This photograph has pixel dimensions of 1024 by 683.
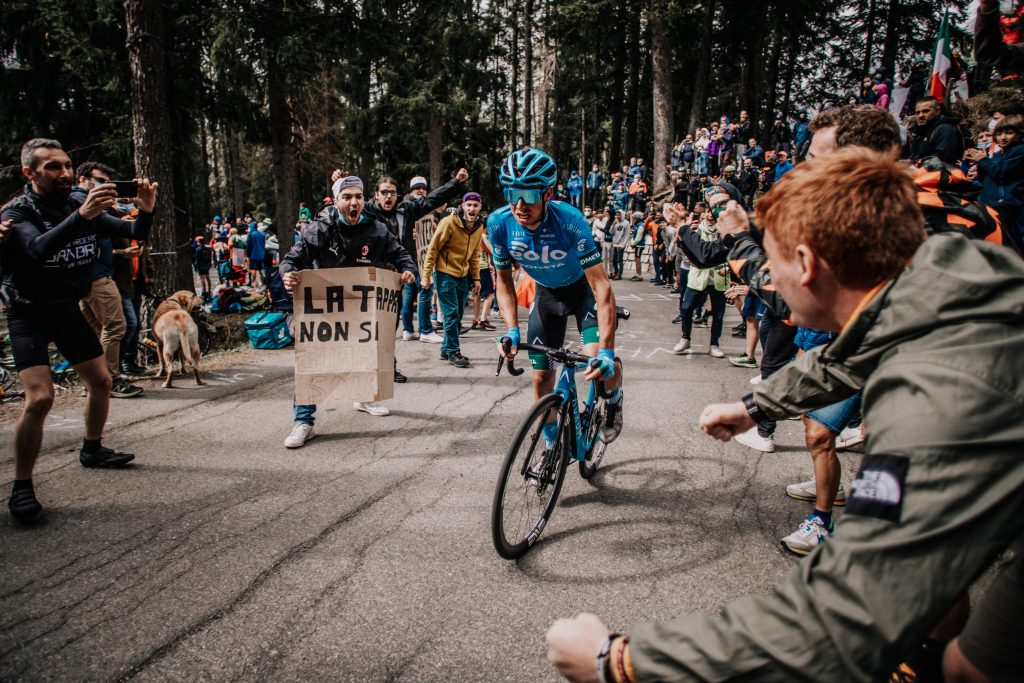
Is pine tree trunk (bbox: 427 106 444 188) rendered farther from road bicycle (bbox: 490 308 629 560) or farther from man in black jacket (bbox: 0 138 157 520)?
road bicycle (bbox: 490 308 629 560)

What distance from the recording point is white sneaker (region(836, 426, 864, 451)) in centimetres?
482

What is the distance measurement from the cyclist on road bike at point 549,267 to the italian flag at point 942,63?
11025mm

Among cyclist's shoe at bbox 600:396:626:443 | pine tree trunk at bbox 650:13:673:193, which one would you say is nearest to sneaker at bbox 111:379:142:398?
cyclist's shoe at bbox 600:396:626:443

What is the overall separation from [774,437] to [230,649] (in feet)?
14.9

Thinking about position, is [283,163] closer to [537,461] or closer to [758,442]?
[758,442]

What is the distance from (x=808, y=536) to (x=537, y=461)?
1579mm

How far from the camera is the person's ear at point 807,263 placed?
1249 mm

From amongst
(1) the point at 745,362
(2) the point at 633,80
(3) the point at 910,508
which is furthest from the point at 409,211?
(2) the point at 633,80

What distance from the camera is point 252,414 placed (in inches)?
235

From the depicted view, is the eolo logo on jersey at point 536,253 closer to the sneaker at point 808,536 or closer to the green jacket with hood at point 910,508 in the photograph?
the sneaker at point 808,536

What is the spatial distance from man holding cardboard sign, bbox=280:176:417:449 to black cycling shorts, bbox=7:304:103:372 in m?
1.47

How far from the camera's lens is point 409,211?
8836mm

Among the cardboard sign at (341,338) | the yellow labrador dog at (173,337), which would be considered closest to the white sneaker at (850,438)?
the cardboard sign at (341,338)

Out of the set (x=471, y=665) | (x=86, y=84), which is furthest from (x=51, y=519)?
(x=86, y=84)
